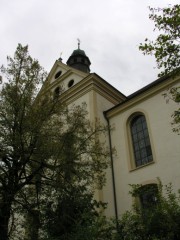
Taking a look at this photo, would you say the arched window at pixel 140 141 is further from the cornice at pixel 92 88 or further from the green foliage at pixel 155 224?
the green foliage at pixel 155 224

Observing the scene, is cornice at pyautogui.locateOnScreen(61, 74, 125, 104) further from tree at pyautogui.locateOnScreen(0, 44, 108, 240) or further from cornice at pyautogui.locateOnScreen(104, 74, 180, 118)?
tree at pyautogui.locateOnScreen(0, 44, 108, 240)

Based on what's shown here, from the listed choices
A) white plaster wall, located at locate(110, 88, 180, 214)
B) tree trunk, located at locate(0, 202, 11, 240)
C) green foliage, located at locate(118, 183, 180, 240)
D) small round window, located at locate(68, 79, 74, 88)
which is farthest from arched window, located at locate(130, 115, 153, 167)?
tree trunk, located at locate(0, 202, 11, 240)

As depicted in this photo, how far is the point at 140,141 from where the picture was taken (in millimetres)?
16156

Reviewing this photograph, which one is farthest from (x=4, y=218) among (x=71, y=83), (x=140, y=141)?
(x=71, y=83)

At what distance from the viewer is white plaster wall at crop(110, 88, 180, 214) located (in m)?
13.6

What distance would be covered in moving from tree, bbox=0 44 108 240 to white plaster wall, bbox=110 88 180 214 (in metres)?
3.23

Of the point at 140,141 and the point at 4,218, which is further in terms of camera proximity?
the point at 140,141

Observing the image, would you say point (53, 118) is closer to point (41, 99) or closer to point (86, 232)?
point (41, 99)

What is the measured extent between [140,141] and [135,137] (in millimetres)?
532

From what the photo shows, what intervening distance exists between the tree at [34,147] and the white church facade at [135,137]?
123 cm

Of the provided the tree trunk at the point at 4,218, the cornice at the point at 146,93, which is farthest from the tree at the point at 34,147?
the cornice at the point at 146,93

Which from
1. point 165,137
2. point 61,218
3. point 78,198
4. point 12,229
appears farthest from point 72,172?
point 165,137

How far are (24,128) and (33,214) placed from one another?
296cm

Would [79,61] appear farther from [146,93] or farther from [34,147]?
[34,147]
